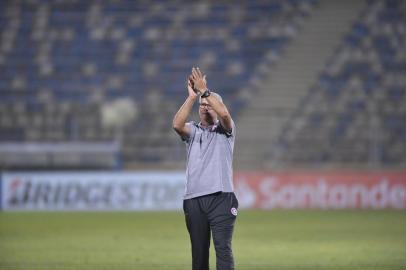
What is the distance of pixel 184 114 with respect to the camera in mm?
8875

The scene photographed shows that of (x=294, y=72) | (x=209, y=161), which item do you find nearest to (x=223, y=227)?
(x=209, y=161)

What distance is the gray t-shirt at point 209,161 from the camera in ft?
29.4

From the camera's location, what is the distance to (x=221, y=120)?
8.75 meters

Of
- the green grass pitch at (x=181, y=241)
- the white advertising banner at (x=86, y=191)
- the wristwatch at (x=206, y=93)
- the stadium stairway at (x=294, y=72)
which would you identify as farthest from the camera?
the stadium stairway at (x=294, y=72)

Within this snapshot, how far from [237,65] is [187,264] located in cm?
2303

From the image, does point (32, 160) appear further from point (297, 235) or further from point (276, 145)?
point (297, 235)

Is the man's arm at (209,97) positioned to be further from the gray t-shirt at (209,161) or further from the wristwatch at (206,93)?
the gray t-shirt at (209,161)

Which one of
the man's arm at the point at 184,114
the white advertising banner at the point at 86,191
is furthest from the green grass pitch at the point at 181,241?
the man's arm at the point at 184,114

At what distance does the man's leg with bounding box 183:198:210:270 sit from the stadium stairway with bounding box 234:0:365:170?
2069cm

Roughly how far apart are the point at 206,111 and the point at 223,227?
117 centimetres

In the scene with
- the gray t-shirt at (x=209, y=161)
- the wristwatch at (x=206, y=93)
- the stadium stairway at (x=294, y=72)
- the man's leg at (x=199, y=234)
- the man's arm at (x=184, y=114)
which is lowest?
the man's leg at (x=199, y=234)

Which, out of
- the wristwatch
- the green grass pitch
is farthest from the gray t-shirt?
the green grass pitch

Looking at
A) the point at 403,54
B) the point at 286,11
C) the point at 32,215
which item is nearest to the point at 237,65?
the point at 286,11

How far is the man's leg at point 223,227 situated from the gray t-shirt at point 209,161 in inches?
5.0
